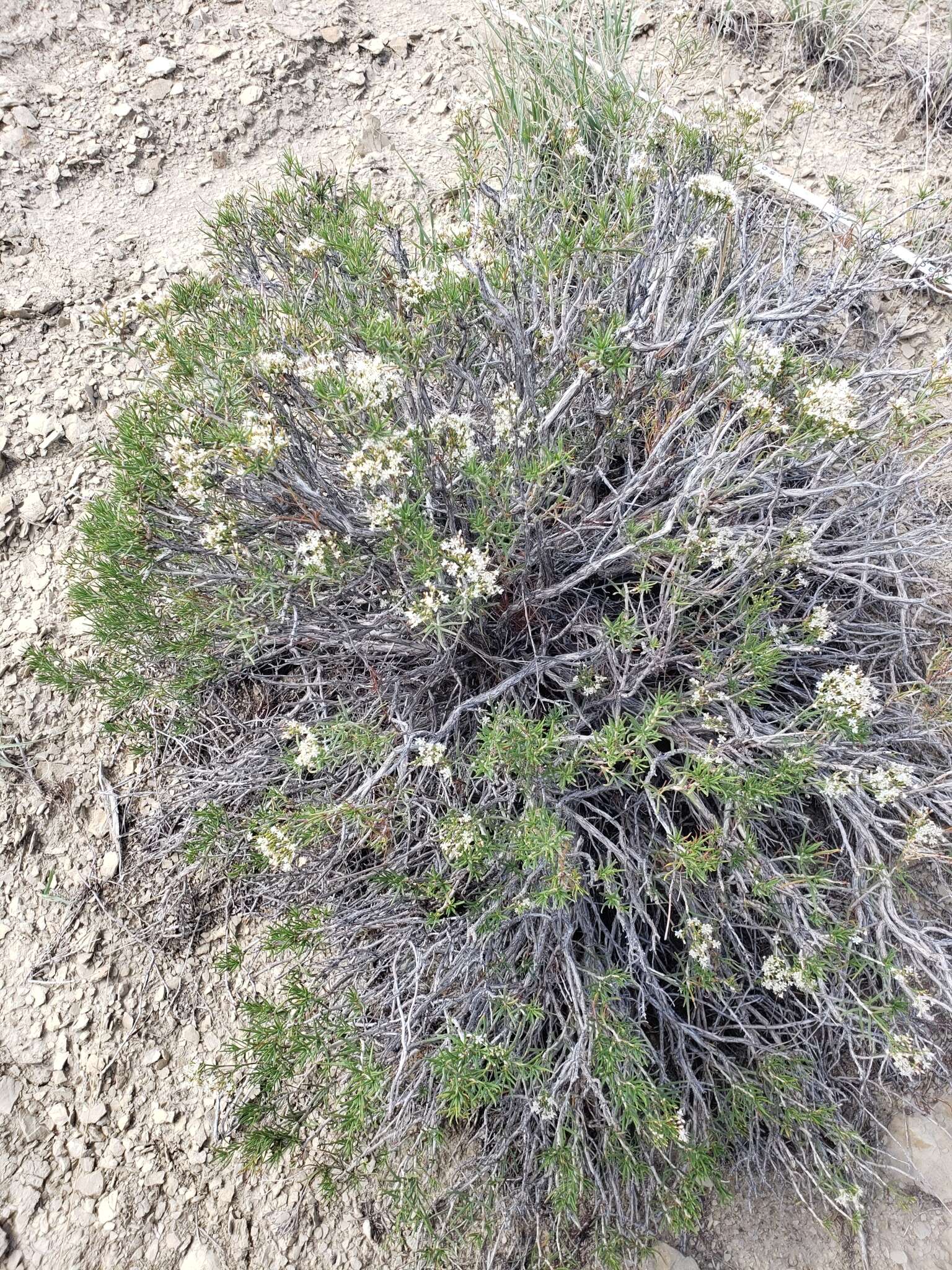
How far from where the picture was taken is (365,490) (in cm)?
272

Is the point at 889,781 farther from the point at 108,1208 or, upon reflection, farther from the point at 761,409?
the point at 108,1208

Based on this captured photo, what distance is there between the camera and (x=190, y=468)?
2.35 metres

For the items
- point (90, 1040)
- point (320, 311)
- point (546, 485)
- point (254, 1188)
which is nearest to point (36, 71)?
point (320, 311)

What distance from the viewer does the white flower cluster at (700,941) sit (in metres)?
2.37

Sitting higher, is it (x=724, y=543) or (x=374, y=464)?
(x=374, y=464)

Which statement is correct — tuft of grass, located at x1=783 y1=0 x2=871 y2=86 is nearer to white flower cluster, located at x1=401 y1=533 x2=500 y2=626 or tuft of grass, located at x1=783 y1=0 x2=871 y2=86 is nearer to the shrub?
the shrub

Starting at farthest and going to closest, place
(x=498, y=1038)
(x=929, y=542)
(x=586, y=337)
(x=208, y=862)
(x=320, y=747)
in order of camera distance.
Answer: (x=929, y=542) → (x=208, y=862) → (x=586, y=337) → (x=498, y=1038) → (x=320, y=747)

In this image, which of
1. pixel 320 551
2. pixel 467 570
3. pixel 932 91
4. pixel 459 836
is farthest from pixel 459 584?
pixel 932 91

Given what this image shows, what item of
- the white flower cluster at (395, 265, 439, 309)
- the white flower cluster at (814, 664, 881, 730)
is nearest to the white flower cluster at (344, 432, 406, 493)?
the white flower cluster at (395, 265, 439, 309)

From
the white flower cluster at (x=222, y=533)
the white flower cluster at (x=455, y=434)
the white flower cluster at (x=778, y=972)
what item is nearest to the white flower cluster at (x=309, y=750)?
the white flower cluster at (x=222, y=533)

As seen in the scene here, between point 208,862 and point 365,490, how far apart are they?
1.61m

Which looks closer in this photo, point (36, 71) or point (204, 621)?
point (204, 621)

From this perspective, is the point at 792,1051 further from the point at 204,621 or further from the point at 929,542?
the point at 204,621

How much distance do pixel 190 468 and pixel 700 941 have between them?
209 centimetres
